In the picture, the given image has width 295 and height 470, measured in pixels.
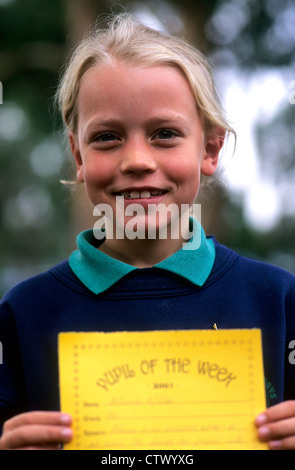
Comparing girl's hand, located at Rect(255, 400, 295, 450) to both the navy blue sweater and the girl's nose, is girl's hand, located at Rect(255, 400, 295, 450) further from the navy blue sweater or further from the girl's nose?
the girl's nose

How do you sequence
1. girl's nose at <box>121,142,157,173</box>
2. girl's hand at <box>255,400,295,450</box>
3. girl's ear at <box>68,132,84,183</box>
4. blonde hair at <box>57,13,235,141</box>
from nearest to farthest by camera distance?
girl's hand at <box>255,400,295,450</box>
girl's nose at <box>121,142,157,173</box>
blonde hair at <box>57,13,235,141</box>
girl's ear at <box>68,132,84,183</box>

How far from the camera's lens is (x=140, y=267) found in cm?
141

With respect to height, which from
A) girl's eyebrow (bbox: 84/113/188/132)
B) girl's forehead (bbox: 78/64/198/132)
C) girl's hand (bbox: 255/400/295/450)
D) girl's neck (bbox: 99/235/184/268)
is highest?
girl's forehead (bbox: 78/64/198/132)

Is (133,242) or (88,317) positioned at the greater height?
(133,242)

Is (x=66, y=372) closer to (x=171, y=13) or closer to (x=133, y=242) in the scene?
(x=133, y=242)

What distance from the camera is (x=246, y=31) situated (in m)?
4.23

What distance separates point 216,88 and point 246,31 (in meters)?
2.84

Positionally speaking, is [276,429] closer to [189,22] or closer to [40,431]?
[40,431]

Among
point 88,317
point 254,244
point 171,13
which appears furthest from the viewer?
A: point 254,244

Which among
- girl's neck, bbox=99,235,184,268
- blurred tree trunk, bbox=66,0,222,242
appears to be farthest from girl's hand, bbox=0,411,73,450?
blurred tree trunk, bbox=66,0,222,242

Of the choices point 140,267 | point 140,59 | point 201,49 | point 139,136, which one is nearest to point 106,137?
point 139,136

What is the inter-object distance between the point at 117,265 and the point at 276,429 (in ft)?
1.69

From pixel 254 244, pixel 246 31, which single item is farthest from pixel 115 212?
pixel 254 244

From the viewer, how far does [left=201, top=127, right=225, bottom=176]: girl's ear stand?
1488 mm
